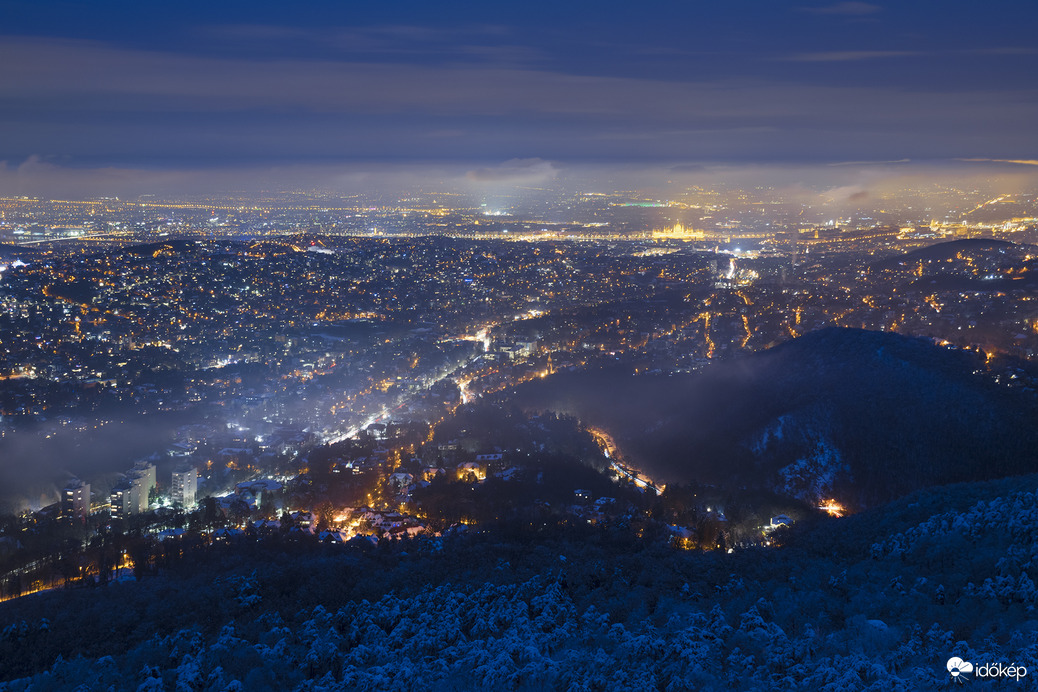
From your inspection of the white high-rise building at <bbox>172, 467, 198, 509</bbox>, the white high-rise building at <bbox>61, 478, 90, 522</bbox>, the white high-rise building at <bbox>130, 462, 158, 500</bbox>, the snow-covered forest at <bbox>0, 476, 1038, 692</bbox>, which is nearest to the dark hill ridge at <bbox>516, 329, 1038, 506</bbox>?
the snow-covered forest at <bbox>0, 476, 1038, 692</bbox>

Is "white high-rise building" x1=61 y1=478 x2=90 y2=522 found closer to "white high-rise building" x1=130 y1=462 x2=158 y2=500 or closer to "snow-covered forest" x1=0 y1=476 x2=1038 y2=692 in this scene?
"white high-rise building" x1=130 y1=462 x2=158 y2=500

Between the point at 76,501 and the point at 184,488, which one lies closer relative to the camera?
the point at 76,501

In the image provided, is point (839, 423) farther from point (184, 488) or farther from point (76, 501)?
point (76, 501)

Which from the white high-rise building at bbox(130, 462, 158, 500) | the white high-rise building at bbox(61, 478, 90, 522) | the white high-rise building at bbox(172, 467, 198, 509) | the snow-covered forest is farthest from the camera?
the white high-rise building at bbox(172, 467, 198, 509)

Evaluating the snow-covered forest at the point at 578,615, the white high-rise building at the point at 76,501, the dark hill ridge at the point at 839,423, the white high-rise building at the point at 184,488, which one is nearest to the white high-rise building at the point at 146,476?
the white high-rise building at the point at 184,488

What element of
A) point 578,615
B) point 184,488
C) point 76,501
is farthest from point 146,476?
point 578,615

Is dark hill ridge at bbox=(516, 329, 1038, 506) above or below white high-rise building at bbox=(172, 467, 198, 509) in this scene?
above

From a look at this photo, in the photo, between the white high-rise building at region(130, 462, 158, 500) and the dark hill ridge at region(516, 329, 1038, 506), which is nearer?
the dark hill ridge at region(516, 329, 1038, 506)

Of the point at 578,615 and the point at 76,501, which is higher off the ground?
the point at 578,615

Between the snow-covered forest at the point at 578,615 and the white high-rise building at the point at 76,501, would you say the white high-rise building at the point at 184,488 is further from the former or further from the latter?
the snow-covered forest at the point at 578,615
